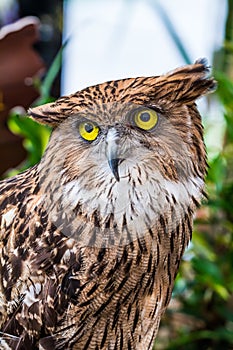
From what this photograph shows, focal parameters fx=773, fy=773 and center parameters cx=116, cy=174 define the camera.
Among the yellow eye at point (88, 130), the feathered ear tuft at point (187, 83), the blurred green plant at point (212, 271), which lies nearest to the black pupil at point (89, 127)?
the yellow eye at point (88, 130)

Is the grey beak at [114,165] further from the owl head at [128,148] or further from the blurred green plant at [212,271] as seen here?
the blurred green plant at [212,271]

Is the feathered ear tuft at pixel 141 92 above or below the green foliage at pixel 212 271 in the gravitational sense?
above

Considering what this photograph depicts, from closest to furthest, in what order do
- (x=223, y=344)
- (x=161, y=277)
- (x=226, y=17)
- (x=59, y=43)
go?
(x=161, y=277), (x=223, y=344), (x=226, y=17), (x=59, y=43)

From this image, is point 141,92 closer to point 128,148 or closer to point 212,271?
point 128,148

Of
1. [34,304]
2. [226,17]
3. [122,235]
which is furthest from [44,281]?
[226,17]

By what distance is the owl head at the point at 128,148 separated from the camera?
4.20 ft

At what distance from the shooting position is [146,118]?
4.25ft

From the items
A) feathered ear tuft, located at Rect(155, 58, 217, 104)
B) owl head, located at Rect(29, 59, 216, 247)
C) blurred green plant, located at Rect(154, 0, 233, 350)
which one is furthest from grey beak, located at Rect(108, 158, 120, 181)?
blurred green plant, located at Rect(154, 0, 233, 350)

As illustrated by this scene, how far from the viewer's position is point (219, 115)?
2297 millimetres

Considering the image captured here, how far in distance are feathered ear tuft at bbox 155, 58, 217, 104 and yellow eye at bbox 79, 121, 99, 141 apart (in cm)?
12

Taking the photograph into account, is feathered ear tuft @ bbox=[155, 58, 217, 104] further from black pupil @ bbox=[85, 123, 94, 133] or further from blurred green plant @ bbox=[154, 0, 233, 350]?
blurred green plant @ bbox=[154, 0, 233, 350]

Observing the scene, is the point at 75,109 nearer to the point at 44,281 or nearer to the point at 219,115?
the point at 44,281

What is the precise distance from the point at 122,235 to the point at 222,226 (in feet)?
2.94

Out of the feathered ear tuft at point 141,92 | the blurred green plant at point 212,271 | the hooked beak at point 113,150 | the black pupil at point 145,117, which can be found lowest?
the blurred green plant at point 212,271
